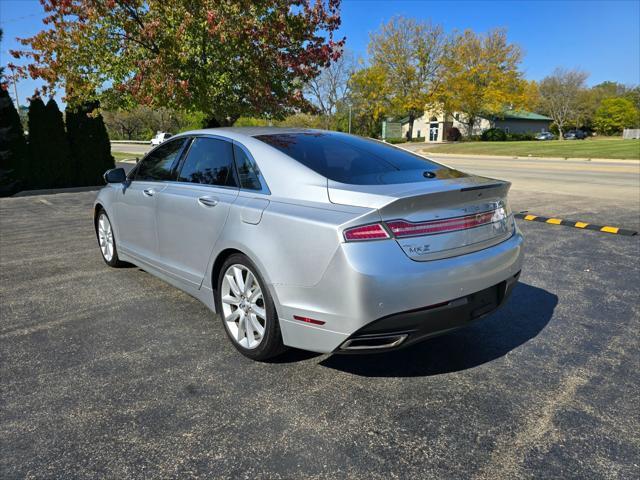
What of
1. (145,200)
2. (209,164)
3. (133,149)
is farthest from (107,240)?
(133,149)

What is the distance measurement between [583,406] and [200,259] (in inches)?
105

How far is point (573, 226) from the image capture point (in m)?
7.65

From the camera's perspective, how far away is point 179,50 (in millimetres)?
9805

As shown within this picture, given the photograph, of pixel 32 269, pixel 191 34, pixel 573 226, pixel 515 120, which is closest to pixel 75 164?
pixel 191 34

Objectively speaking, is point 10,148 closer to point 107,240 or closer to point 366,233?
point 107,240

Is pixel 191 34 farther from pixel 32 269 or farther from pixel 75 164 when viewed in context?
pixel 75 164

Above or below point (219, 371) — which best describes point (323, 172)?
above

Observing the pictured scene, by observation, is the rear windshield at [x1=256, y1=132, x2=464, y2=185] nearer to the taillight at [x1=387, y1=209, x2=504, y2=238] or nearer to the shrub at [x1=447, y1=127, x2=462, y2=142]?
the taillight at [x1=387, y1=209, x2=504, y2=238]

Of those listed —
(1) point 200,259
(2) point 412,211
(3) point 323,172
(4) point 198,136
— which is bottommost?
(1) point 200,259

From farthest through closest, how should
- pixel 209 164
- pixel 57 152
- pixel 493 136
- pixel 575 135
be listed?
pixel 575 135
pixel 493 136
pixel 57 152
pixel 209 164

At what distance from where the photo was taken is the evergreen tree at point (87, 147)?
1427cm

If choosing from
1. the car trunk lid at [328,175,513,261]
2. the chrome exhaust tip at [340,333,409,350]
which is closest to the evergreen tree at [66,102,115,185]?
the car trunk lid at [328,175,513,261]

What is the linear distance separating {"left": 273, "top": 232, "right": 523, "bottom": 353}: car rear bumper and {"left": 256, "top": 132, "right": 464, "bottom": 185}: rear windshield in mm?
599

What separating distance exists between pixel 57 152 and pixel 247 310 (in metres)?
13.6
